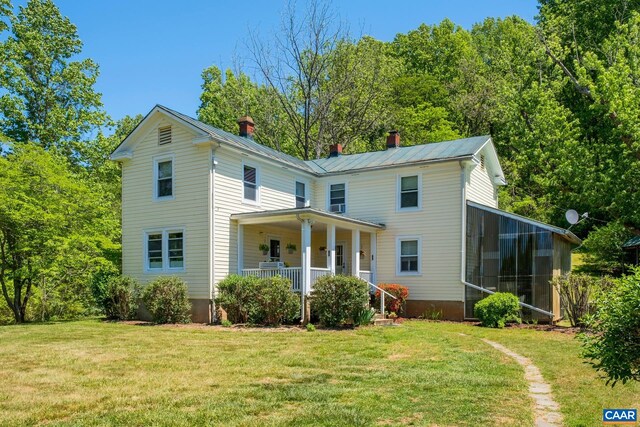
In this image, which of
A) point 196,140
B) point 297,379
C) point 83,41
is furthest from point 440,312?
point 83,41

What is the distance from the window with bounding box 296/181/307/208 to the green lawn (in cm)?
889

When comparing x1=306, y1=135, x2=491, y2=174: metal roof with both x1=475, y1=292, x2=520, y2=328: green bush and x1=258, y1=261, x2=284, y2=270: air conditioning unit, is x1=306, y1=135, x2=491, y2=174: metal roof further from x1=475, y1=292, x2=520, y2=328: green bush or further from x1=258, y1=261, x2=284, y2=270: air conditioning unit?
x1=258, y1=261, x2=284, y2=270: air conditioning unit

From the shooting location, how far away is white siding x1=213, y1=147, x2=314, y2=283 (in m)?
16.7

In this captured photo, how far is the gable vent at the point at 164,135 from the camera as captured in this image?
17.9m

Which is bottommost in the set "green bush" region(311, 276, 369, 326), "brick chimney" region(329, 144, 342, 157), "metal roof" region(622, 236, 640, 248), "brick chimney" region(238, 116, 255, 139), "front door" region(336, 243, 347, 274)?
"green bush" region(311, 276, 369, 326)

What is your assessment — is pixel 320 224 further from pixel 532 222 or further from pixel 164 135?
pixel 532 222

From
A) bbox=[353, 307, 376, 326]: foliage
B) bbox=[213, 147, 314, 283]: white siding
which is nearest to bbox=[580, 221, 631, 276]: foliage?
bbox=[353, 307, 376, 326]: foliage

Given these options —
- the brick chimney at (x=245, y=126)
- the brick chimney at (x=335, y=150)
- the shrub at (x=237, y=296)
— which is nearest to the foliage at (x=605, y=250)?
the brick chimney at (x=335, y=150)

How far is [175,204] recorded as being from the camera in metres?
17.4

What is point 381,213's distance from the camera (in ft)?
66.2

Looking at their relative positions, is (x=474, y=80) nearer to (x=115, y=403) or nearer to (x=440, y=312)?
(x=440, y=312)

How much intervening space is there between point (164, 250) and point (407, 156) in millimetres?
9843

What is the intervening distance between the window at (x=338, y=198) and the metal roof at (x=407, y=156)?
68 centimetres

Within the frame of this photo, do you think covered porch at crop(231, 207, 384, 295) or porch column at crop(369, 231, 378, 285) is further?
porch column at crop(369, 231, 378, 285)
